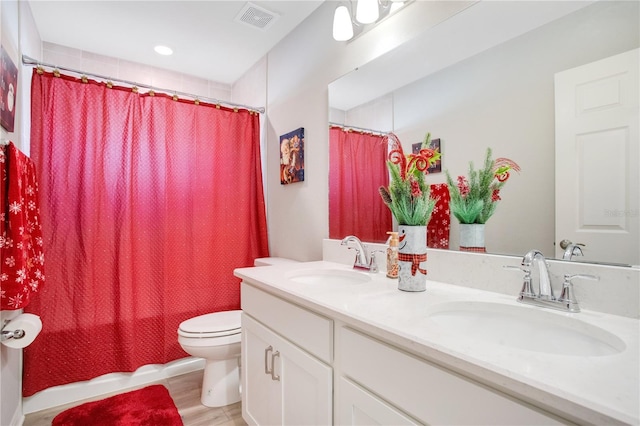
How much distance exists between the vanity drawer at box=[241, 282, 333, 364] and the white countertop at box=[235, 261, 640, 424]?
0.05m

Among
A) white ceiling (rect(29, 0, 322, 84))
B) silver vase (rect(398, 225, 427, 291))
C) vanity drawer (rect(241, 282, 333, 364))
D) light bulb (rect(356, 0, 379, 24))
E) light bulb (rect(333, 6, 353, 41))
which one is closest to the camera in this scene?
vanity drawer (rect(241, 282, 333, 364))

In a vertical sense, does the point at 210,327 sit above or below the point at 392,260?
below

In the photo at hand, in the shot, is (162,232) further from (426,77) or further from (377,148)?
(426,77)

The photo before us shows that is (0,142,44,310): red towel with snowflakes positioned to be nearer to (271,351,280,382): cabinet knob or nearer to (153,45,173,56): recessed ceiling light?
(271,351,280,382): cabinet knob

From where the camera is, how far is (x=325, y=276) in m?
1.58

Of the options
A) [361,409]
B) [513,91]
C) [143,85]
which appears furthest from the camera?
[143,85]

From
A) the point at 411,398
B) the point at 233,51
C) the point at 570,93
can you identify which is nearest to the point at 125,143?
the point at 233,51

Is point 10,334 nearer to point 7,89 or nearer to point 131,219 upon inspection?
point 131,219

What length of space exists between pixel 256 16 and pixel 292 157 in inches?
36.3

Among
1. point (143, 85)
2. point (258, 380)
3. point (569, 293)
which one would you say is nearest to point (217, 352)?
point (258, 380)

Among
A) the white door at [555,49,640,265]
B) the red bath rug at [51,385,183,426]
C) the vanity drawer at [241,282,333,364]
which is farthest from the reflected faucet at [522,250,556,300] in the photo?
the red bath rug at [51,385,183,426]

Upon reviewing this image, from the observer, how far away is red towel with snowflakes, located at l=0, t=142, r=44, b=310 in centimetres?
124

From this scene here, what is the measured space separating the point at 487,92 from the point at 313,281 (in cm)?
110

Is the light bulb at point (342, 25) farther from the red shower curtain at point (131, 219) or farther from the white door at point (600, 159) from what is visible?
the red shower curtain at point (131, 219)
